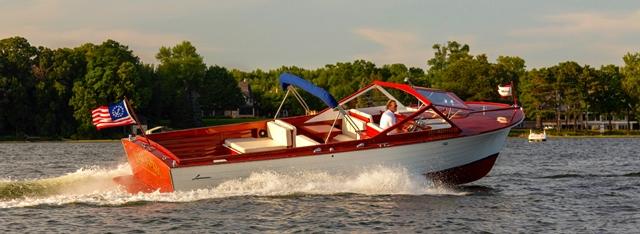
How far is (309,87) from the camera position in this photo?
71.0 feet

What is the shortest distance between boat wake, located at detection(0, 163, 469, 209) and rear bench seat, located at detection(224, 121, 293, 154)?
1.28 meters

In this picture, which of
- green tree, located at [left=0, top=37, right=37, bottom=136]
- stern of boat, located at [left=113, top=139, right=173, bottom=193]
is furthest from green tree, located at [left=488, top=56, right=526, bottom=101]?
stern of boat, located at [left=113, top=139, right=173, bottom=193]

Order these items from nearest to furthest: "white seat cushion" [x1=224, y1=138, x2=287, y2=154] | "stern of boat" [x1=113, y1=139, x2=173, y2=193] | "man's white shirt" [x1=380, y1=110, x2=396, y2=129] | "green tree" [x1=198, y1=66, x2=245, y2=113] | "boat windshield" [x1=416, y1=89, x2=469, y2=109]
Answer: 1. "stern of boat" [x1=113, y1=139, x2=173, y2=193]
2. "white seat cushion" [x1=224, y1=138, x2=287, y2=154]
3. "man's white shirt" [x1=380, y1=110, x2=396, y2=129]
4. "boat windshield" [x1=416, y1=89, x2=469, y2=109]
5. "green tree" [x1=198, y1=66, x2=245, y2=113]

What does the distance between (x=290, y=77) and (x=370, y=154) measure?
12.2ft

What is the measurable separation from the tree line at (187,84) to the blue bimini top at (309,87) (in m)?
58.0

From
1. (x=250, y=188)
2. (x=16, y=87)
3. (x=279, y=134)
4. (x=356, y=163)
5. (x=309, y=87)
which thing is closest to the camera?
(x=250, y=188)

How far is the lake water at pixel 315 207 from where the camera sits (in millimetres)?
17203

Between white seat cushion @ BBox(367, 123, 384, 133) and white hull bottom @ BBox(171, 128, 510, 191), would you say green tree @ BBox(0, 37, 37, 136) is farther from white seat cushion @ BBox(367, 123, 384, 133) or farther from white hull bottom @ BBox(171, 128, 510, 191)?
white hull bottom @ BBox(171, 128, 510, 191)

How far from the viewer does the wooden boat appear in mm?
19808

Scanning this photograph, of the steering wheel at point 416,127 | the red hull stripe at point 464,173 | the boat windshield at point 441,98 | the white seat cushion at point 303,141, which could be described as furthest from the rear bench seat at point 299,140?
the boat windshield at point 441,98

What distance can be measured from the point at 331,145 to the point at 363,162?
869 millimetres

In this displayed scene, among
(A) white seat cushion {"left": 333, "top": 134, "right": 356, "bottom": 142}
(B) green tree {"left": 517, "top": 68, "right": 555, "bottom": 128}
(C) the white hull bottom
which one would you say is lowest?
(C) the white hull bottom

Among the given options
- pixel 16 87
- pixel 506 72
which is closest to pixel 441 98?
pixel 16 87

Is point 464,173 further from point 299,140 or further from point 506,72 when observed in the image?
point 506,72
